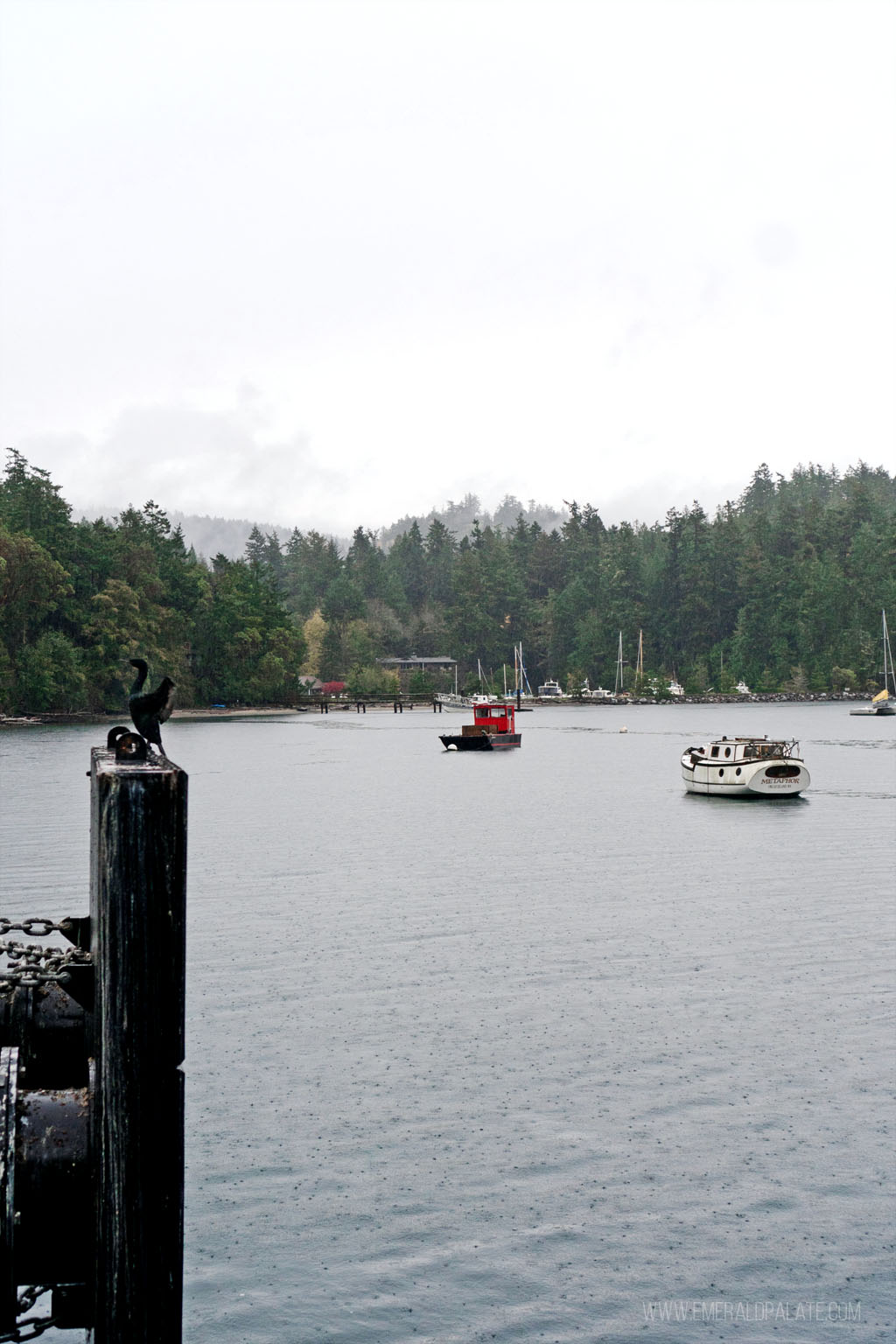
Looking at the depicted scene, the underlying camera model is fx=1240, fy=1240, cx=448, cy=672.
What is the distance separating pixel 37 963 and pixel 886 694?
168 meters

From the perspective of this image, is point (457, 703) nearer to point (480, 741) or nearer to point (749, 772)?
point (480, 741)

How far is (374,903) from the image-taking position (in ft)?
105

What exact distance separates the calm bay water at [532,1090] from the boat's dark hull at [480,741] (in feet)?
173

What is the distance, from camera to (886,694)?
162375 millimetres

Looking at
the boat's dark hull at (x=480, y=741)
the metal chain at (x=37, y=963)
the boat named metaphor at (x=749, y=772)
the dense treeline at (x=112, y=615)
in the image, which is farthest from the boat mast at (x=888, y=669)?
the metal chain at (x=37, y=963)

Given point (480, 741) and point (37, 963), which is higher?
point (37, 963)

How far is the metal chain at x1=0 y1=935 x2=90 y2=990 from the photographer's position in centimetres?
465

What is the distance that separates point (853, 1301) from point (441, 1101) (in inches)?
252

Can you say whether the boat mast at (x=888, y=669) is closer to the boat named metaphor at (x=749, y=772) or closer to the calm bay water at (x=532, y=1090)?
the boat named metaphor at (x=749, y=772)

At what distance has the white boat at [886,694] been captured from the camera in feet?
521

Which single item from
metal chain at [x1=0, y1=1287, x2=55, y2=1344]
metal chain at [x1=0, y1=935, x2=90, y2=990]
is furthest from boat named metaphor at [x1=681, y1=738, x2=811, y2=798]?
metal chain at [x1=0, y1=1287, x2=55, y2=1344]

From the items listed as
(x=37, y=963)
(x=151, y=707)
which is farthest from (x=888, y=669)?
(x=37, y=963)

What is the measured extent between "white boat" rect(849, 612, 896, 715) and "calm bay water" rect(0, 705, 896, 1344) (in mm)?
122953

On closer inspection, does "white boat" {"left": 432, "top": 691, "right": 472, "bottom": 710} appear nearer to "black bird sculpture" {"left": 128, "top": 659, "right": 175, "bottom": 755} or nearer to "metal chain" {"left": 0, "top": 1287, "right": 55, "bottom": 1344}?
"black bird sculpture" {"left": 128, "top": 659, "right": 175, "bottom": 755}
